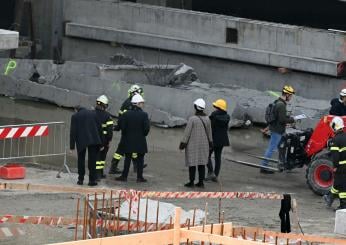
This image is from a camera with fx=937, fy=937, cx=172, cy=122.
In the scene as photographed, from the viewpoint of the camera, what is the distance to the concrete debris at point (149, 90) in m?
22.1

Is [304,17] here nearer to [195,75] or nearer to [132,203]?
[195,75]

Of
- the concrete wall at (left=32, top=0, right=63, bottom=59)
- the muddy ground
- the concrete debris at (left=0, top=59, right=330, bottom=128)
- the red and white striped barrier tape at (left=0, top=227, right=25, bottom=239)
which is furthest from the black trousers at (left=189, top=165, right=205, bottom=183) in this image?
the concrete wall at (left=32, top=0, right=63, bottom=59)

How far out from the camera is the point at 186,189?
16078mm

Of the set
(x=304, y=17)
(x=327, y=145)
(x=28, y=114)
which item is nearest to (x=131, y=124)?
(x=327, y=145)

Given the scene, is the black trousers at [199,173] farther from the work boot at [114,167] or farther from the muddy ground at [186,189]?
the work boot at [114,167]

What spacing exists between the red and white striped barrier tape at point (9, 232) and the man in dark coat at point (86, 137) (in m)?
3.00

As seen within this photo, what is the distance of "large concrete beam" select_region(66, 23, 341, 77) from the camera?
2325 centimetres

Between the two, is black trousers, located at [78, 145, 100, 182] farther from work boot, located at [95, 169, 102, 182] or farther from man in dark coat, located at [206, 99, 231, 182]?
man in dark coat, located at [206, 99, 231, 182]

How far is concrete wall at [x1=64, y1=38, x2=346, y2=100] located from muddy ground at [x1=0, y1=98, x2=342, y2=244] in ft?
8.26

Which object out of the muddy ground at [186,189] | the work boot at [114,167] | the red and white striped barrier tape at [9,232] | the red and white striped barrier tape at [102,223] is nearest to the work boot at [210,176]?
the muddy ground at [186,189]

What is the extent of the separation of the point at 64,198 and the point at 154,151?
4.86 metres

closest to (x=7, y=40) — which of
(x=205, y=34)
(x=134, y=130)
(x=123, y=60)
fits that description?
(x=134, y=130)

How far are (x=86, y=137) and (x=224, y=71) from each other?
10665mm

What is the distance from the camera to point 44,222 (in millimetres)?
12172
